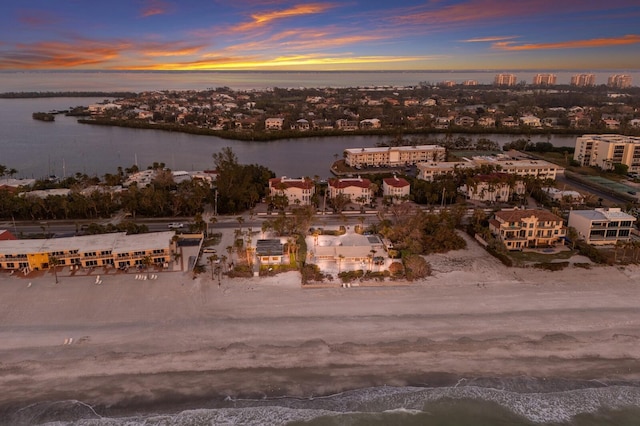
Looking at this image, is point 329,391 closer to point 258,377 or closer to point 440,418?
point 258,377

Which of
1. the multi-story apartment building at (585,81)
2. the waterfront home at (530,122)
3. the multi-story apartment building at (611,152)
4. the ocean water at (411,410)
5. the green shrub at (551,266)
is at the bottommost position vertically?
the ocean water at (411,410)

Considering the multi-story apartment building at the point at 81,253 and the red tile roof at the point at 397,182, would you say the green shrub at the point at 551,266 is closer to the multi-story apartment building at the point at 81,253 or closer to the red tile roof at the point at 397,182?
the red tile roof at the point at 397,182

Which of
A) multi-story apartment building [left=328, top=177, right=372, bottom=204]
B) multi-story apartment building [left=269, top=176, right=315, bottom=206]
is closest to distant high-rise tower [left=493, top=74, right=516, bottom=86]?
multi-story apartment building [left=328, top=177, right=372, bottom=204]

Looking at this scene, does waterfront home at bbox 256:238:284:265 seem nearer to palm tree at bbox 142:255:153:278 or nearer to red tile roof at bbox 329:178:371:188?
palm tree at bbox 142:255:153:278

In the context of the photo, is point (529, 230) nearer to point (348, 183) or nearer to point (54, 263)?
point (348, 183)

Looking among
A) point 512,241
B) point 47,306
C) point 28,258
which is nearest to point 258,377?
point 47,306

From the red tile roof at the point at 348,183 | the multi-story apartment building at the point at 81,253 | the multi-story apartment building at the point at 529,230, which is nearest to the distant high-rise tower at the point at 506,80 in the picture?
the red tile roof at the point at 348,183

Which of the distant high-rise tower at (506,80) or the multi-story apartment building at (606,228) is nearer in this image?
the multi-story apartment building at (606,228)
